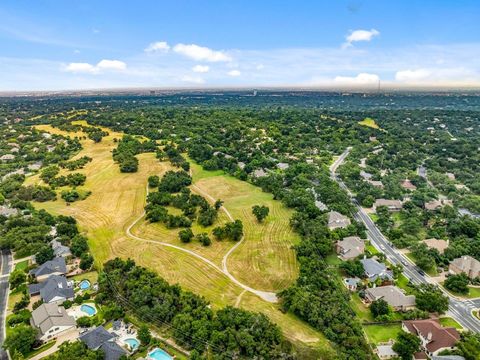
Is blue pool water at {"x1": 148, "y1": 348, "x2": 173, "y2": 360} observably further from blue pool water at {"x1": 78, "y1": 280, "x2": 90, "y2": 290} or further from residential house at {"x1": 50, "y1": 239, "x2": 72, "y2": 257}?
residential house at {"x1": 50, "y1": 239, "x2": 72, "y2": 257}

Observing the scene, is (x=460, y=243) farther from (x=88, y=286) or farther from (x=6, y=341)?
(x=6, y=341)

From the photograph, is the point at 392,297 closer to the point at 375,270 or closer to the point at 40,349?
the point at 375,270

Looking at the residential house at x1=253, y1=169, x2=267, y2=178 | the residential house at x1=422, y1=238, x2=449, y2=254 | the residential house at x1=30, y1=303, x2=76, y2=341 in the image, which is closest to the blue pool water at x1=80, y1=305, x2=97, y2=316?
the residential house at x1=30, y1=303, x2=76, y2=341

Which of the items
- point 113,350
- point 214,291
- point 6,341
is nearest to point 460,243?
point 214,291

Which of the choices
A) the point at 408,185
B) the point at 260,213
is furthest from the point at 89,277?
the point at 408,185

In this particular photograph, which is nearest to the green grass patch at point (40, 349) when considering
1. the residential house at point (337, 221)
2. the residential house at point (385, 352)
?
the residential house at point (385, 352)

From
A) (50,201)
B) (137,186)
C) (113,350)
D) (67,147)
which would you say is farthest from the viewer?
(67,147)
